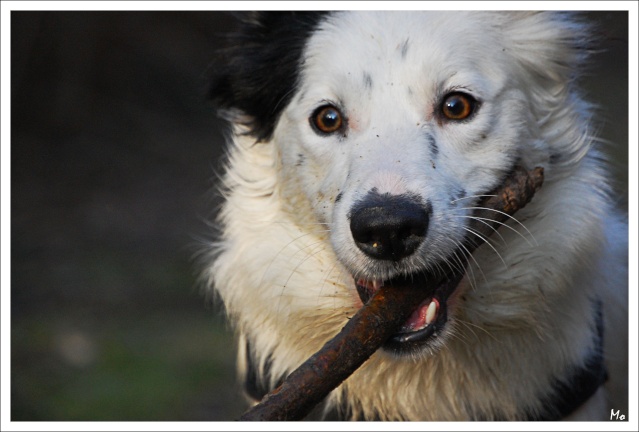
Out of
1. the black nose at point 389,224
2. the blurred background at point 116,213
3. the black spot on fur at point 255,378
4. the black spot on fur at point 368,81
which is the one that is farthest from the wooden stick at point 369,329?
the blurred background at point 116,213

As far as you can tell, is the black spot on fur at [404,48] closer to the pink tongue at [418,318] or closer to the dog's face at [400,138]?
the dog's face at [400,138]

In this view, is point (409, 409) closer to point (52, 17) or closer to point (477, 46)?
point (477, 46)

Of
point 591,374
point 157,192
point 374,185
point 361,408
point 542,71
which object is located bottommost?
point 157,192

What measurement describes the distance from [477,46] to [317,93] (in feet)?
1.84

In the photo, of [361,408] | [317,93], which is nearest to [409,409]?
[361,408]

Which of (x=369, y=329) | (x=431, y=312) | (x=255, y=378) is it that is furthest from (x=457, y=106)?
(x=255, y=378)

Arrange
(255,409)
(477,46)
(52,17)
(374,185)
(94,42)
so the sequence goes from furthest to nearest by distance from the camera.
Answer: (94,42) < (52,17) < (477,46) < (374,185) < (255,409)

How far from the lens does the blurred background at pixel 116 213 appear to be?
4.88 m

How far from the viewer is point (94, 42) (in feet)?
24.5

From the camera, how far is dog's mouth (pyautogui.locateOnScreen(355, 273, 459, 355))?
2.46m

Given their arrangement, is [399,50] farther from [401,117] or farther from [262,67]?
[262,67]

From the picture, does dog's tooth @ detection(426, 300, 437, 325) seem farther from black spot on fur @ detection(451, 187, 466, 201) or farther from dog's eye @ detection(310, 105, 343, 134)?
dog's eye @ detection(310, 105, 343, 134)

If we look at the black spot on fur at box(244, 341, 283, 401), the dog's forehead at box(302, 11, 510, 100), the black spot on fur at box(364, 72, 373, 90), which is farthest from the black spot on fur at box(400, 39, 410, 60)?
the black spot on fur at box(244, 341, 283, 401)

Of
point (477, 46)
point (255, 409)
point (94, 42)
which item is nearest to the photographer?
point (255, 409)
